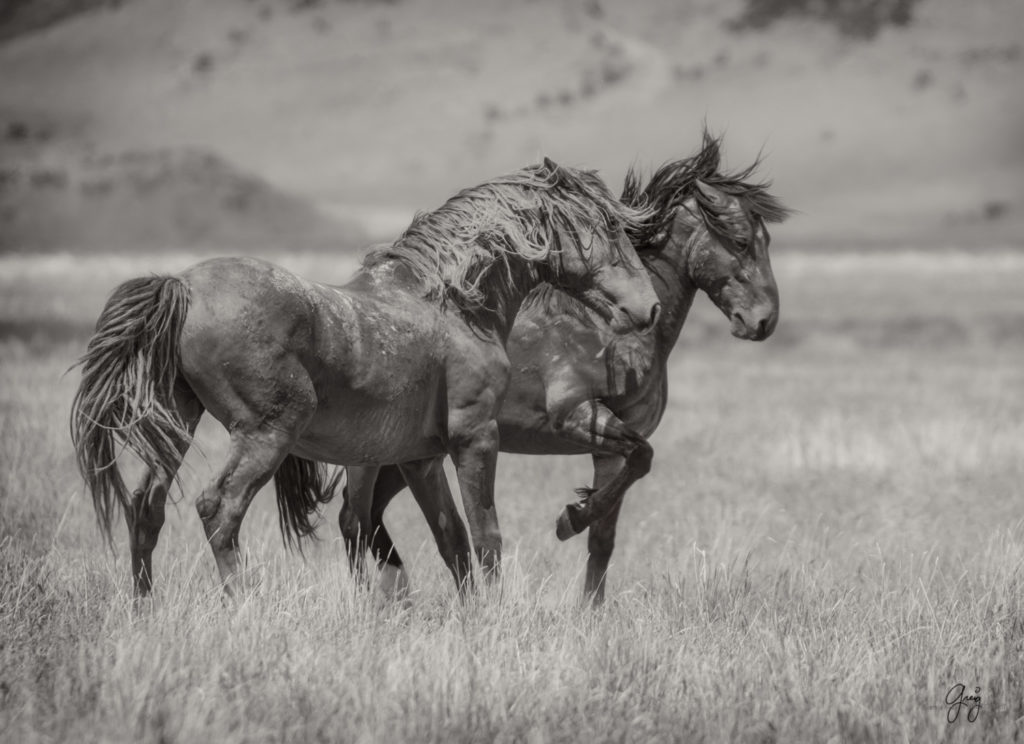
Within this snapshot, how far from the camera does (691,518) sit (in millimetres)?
8438

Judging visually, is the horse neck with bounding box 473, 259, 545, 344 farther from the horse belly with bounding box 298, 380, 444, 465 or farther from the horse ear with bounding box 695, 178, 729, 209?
the horse ear with bounding box 695, 178, 729, 209

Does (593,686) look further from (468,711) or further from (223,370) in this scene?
(223,370)

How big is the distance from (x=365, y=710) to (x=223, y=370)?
1458 mm

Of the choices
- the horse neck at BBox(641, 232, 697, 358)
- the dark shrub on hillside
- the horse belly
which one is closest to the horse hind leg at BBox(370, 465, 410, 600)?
the horse belly

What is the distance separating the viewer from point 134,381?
4.91 metres

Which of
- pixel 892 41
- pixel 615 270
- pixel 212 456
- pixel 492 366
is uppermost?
pixel 892 41

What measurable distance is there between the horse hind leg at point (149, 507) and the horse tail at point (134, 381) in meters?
0.10

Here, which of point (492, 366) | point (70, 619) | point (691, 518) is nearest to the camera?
point (70, 619)

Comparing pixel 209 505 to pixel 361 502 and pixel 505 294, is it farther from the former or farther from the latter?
pixel 505 294

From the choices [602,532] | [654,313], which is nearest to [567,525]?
[602,532]

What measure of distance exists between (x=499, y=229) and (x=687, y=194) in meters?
1.37

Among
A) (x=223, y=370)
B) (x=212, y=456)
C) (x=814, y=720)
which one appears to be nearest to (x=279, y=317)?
(x=223, y=370)

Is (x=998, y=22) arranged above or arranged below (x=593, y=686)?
above
